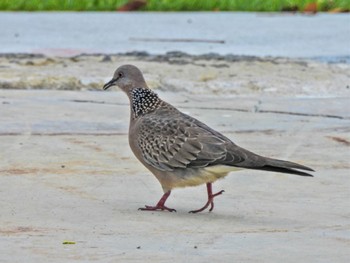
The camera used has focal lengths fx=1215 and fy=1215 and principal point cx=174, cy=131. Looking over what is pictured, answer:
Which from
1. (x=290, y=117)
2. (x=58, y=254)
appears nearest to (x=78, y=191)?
(x=58, y=254)

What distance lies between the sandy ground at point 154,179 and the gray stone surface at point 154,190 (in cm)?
1

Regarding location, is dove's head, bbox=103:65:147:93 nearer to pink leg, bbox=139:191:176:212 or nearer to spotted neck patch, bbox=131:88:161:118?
spotted neck patch, bbox=131:88:161:118

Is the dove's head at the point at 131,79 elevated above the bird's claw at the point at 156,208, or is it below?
above

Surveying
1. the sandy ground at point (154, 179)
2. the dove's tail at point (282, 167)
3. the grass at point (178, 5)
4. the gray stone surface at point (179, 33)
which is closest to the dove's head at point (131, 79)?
the sandy ground at point (154, 179)

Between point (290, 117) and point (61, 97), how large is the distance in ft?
6.91

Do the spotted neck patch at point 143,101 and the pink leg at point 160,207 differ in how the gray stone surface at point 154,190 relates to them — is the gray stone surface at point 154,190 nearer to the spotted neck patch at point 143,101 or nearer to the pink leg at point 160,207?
the pink leg at point 160,207

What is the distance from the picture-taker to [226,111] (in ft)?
34.2

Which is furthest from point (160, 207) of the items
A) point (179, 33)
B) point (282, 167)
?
point (179, 33)

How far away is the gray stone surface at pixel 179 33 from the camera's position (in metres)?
13.7

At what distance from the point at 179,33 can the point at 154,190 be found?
7.53 m

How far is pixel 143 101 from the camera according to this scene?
748 cm

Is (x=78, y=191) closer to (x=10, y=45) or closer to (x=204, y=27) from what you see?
(x=10, y=45)

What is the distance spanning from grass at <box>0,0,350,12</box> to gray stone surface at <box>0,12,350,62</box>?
53cm

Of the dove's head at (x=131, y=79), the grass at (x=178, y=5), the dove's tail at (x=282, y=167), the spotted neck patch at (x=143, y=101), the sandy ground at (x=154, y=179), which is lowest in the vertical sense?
the grass at (x=178, y=5)
